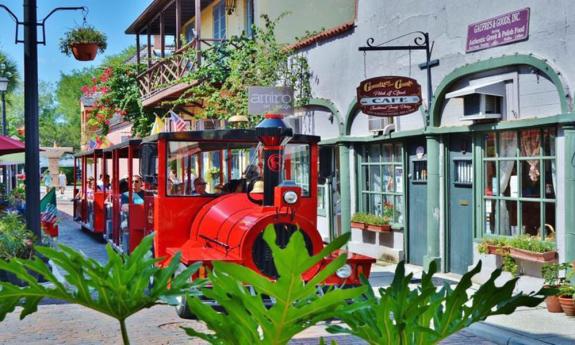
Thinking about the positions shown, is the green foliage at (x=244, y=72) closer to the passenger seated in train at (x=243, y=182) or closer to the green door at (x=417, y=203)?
the green door at (x=417, y=203)

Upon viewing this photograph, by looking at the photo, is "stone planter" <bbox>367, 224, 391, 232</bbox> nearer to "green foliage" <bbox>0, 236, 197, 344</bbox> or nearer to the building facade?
the building facade

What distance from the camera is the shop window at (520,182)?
35.4ft

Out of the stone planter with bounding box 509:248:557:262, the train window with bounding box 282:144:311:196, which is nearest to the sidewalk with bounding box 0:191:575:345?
the stone planter with bounding box 509:248:557:262

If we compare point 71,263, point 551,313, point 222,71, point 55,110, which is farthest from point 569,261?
point 55,110

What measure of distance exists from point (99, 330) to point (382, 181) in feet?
24.1

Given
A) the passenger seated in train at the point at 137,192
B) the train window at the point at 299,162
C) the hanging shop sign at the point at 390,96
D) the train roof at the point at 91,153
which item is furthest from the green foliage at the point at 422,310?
the train roof at the point at 91,153

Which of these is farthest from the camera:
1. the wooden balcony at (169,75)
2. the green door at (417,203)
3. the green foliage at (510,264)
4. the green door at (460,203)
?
the wooden balcony at (169,75)

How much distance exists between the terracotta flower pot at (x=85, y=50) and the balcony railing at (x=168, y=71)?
662cm

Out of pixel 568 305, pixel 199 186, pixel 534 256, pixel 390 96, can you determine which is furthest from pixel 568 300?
pixel 390 96

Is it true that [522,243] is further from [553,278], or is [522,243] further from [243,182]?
[243,182]

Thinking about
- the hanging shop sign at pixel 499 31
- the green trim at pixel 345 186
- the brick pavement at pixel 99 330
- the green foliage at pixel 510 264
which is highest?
the hanging shop sign at pixel 499 31

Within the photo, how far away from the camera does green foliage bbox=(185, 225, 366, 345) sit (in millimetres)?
1620

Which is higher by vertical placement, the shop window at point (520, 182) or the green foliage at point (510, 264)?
the shop window at point (520, 182)

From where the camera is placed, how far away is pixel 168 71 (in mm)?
22500
